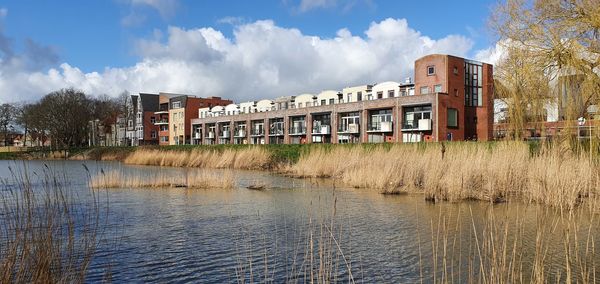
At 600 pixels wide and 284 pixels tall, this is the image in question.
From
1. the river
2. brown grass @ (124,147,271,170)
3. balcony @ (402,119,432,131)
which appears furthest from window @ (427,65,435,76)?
the river

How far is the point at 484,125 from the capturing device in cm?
4453

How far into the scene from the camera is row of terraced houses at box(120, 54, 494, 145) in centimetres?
4056

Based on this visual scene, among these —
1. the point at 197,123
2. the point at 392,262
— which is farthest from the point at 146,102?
the point at 392,262

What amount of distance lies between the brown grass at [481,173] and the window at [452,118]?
78.2 feet

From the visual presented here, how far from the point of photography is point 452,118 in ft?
133

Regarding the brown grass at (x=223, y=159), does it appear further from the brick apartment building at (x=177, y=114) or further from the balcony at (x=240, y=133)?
the brick apartment building at (x=177, y=114)

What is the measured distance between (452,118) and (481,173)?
28.5 meters

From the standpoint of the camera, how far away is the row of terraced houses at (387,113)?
133ft

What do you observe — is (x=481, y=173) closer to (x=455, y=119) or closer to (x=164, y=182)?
(x=164, y=182)

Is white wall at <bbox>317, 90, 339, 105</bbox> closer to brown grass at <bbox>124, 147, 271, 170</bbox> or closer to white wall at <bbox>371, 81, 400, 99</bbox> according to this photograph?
white wall at <bbox>371, 81, 400, 99</bbox>

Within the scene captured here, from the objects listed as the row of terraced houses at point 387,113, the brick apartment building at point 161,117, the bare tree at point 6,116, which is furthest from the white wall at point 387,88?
the bare tree at point 6,116

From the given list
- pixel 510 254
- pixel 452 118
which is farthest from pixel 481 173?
pixel 452 118

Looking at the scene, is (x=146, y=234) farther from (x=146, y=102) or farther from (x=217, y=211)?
(x=146, y=102)

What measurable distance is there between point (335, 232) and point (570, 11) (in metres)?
9.90
